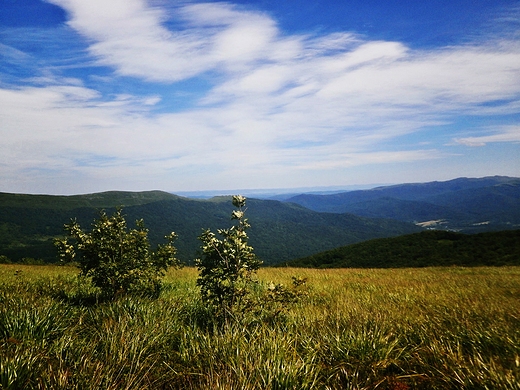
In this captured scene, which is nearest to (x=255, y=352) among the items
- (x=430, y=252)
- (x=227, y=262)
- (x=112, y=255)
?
(x=227, y=262)

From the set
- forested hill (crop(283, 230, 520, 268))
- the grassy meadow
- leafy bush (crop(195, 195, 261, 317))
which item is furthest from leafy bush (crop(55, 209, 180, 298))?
forested hill (crop(283, 230, 520, 268))

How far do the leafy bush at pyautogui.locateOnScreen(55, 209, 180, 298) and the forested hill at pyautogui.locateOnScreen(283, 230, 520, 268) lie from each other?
45.7 metres

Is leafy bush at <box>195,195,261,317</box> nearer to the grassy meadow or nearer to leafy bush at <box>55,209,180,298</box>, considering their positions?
the grassy meadow

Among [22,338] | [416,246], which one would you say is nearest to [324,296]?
[22,338]

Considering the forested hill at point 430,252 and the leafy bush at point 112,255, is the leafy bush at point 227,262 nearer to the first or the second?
the leafy bush at point 112,255

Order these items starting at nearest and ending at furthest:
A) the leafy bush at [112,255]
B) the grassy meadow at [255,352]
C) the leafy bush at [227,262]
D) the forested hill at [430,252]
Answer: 1. the grassy meadow at [255,352]
2. the leafy bush at [227,262]
3. the leafy bush at [112,255]
4. the forested hill at [430,252]

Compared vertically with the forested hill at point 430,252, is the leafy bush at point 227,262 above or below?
above

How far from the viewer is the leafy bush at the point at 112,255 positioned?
364 inches

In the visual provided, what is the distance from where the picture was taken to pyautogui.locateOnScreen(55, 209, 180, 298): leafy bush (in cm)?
923

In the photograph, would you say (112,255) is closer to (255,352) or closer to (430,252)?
(255,352)

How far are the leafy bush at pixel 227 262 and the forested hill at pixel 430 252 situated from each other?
156 feet

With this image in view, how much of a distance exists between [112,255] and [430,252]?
247 feet

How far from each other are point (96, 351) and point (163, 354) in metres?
1.16

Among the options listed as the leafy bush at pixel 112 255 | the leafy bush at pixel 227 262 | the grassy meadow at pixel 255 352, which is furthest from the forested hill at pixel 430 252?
the leafy bush at pixel 227 262
